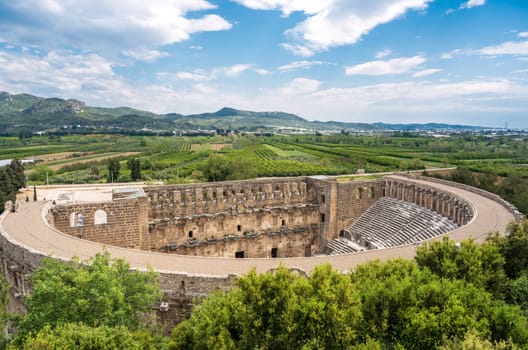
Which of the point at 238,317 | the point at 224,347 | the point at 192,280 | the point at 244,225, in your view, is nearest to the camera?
the point at 224,347

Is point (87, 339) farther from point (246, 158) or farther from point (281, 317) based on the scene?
point (246, 158)

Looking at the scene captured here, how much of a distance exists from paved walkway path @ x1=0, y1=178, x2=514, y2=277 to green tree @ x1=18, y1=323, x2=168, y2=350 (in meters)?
5.11

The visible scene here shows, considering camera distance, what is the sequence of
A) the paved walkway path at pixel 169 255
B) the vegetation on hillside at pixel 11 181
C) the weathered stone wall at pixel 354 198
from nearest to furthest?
1. the paved walkway path at pixel 169 255
2. the weathered stone wall at pixel 354 198
3. the vegetation on hillside at pixel 11 181

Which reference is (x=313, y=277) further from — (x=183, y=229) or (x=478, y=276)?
(x=183, y=229)

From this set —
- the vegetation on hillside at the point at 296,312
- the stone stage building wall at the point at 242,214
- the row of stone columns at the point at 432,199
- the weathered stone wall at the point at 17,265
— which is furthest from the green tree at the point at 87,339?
the row of stone columns at the point at 432,199

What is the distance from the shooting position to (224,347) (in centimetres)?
946

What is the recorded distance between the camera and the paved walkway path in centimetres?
1692

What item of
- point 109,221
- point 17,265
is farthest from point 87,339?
point 109,221

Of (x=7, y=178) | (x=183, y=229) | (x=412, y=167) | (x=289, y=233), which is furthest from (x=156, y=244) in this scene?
(x=412, y=167)

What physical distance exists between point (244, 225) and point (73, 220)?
13365 millimetres

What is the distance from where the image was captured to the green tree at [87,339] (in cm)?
941

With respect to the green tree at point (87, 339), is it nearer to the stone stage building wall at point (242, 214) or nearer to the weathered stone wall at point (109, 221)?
the weathered stone wall at point (109, 221)

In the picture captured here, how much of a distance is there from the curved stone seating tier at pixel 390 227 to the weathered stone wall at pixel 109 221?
1640 cm

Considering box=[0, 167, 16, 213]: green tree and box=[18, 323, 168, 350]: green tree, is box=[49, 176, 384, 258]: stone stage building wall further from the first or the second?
box=[0, 167, 16, 213]: green tree
